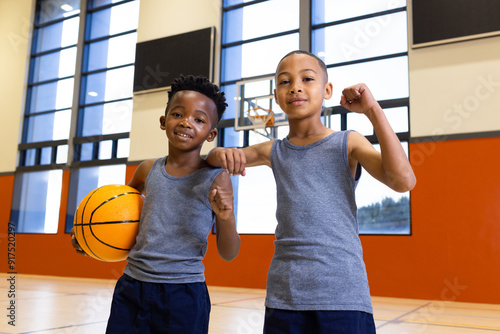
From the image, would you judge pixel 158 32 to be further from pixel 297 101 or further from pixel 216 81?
pixel 297 101

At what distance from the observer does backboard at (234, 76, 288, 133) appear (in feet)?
18.8

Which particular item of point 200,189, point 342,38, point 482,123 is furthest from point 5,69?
point 200,189

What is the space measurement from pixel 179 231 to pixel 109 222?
0.97 feet

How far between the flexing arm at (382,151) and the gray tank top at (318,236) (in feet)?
0.26

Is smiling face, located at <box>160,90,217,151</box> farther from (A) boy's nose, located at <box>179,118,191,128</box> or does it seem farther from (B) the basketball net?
(B) the basketball net

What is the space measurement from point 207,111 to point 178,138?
152mm

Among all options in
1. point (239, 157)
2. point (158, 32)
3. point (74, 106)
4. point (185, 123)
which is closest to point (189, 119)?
point (185, 123)

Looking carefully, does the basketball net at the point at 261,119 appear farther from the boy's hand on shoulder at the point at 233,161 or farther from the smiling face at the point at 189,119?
the boy's hand on shoulder at the point at 233,161

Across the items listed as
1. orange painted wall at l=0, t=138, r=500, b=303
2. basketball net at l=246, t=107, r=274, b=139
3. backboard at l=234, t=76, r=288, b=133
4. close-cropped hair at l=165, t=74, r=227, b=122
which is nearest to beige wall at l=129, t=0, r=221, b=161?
backboard at l=234, t=76, r=288, b=133

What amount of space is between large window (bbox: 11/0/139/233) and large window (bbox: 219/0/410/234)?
216 centimetres

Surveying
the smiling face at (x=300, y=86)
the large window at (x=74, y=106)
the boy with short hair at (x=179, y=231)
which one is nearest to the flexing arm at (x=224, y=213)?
the boy with short hair at (x=179, y=231)

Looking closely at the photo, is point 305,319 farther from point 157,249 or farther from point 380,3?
point 380,3

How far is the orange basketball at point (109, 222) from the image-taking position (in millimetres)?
1616

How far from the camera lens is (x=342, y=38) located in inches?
250
